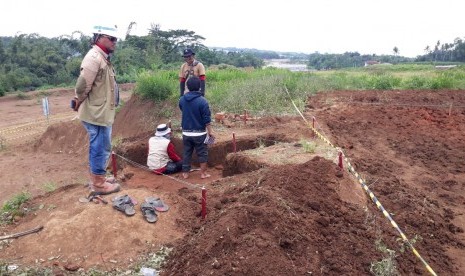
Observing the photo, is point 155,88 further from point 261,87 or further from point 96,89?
point 96,89

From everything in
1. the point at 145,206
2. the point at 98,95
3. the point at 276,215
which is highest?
the point at 98,95

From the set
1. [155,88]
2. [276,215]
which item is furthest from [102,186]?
[155,88]

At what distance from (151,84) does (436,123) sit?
24.2 feet

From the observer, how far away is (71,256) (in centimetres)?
418

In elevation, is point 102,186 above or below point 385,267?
above

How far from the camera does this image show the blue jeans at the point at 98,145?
500 centimetres

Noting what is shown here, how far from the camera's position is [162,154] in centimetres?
754

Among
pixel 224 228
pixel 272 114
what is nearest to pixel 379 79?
pixel 272 114

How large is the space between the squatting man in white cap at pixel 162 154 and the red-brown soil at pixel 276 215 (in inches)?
8.5

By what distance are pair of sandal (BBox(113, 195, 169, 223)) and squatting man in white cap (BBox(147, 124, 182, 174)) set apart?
2.54 meters

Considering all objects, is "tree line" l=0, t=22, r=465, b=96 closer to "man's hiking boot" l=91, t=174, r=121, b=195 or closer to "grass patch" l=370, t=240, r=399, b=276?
"man's hiking boot" l=91, t=174, r=121, b=195

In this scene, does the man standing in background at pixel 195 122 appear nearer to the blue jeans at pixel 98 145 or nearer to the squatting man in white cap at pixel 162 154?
the squatting man in white cap at pixel 162 154

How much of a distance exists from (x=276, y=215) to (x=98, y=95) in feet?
7.84

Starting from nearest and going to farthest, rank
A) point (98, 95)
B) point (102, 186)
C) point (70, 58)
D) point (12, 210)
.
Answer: point (98, 95) < point (102, 186) < point (12, 210) < point (70, 58)
